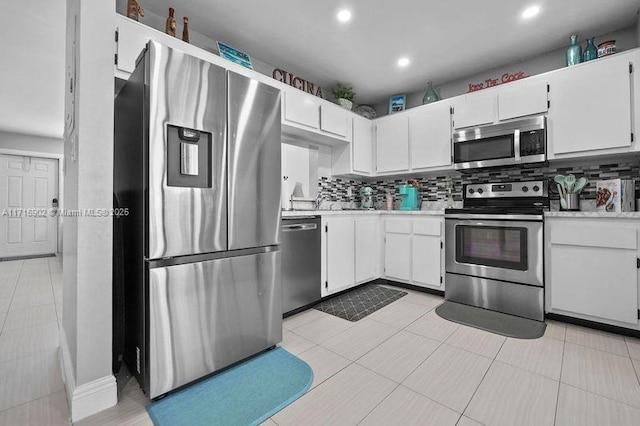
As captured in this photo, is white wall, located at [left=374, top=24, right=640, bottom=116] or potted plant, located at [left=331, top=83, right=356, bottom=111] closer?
white wall, located at [left=374, top=24, right=640, bottom=116]

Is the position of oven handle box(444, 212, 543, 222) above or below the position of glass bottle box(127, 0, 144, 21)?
below

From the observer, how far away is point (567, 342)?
203cm

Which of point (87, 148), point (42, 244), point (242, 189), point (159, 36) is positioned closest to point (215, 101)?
point (242, 189)

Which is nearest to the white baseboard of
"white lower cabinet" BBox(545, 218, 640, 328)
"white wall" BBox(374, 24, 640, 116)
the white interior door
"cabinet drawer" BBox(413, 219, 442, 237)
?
"cabinet drawer" BBox(413, 219, 442, 237)

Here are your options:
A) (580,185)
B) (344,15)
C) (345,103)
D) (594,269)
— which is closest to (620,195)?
(580,185)

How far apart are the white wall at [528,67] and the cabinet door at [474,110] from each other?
20.8 inches

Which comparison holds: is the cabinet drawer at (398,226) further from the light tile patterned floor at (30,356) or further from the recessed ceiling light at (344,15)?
the light tile patterned floor at (30,356)

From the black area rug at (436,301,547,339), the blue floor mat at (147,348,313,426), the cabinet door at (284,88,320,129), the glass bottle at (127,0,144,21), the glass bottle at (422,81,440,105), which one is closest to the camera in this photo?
the blue floor mat at (147,348,313,426)

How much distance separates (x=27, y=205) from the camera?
5781mm

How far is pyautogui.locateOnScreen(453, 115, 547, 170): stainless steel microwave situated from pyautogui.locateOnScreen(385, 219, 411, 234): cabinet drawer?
83cm

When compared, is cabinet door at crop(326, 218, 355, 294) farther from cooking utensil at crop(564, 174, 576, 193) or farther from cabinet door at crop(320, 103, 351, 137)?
cooking utensil at crop(564, 174, 576, 193)

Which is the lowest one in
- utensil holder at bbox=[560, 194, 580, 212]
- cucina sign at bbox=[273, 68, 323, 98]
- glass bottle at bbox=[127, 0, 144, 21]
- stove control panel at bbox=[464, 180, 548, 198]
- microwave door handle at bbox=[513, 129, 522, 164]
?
utensil holder at bbox=[560, 194, 580, 212]

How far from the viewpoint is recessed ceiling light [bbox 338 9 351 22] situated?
2.27 m

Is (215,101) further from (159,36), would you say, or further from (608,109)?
(608,109)
